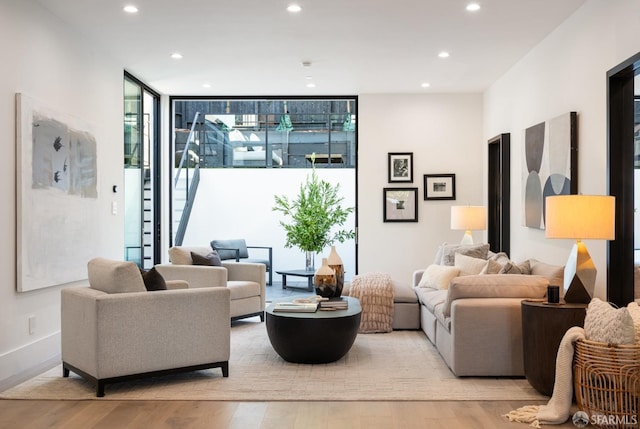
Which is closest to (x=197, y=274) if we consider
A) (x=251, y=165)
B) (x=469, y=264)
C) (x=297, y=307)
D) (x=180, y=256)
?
(x=180, y=256)

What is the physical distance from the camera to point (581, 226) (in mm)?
3717

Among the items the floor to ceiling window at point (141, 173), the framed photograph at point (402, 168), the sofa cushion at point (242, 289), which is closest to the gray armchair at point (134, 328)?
the sofa cushion at point (242, 289)

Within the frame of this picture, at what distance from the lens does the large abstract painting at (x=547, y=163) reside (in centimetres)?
474

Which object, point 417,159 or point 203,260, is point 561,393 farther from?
point 417,159

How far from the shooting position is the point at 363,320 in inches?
227

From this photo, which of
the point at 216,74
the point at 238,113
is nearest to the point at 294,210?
the point at 238,113

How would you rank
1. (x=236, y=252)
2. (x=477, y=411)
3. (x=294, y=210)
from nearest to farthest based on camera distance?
(x=477, y=411), (x=236, y=252), (x=294, y=210)

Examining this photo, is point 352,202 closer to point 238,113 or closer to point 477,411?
point 238,113

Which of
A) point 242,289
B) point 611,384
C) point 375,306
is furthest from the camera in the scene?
point 242,289

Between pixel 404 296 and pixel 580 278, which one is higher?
pixel 580 278

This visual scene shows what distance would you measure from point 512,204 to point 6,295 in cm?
496

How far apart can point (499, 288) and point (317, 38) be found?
2.83m

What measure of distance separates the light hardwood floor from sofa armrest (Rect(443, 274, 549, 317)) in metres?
0.82

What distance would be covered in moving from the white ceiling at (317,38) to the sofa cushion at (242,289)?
2.35 m
